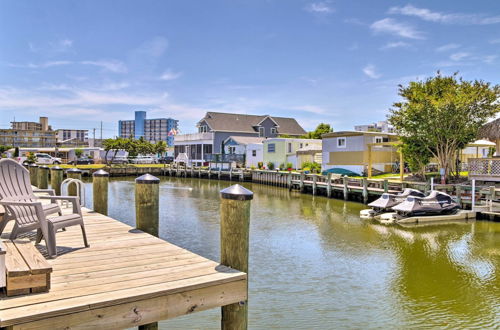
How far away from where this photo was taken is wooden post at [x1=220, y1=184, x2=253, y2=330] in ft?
14.2

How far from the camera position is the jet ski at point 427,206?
1842 cm

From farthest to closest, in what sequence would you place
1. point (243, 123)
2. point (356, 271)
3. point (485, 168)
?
point (243, 123) < point (485, 168) < point (356, 271)

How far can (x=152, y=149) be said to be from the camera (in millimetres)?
73812

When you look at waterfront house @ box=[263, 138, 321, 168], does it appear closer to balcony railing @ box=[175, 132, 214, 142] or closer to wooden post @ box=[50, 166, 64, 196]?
balcony railing @ box=[175, 132, 214, 142]

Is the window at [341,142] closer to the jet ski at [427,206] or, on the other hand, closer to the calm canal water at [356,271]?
the calm canal water at [356,271]

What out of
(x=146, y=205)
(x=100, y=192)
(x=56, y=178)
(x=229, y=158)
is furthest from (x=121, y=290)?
(x=229, y=158)

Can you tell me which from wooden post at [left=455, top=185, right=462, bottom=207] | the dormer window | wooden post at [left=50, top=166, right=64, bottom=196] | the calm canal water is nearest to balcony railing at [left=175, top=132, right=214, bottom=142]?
the dormer window

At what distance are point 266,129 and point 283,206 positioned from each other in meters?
35.4

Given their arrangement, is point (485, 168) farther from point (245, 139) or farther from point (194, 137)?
A: point (194, 137)

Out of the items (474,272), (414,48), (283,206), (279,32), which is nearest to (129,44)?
(279,32)

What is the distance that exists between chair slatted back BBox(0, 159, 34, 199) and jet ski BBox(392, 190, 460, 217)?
1632 cm

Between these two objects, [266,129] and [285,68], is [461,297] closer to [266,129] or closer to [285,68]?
[285,68]

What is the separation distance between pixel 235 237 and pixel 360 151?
3185 cm

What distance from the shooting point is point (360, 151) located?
34.7 m
